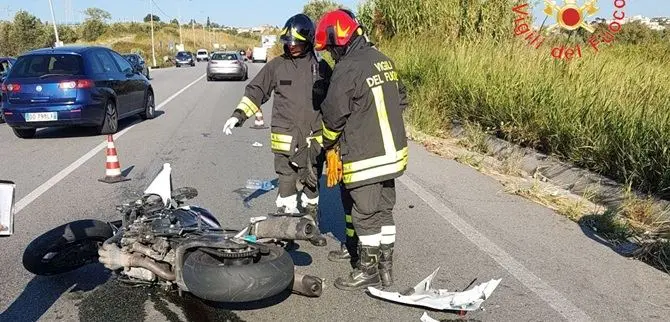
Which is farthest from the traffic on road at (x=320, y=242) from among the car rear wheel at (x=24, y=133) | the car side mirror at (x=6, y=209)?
the car rear wheel at (x=24, y=133)

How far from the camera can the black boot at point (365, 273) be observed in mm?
3936

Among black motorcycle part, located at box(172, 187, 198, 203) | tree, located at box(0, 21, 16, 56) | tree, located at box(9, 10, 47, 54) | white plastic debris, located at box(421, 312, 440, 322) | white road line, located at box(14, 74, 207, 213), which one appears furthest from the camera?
tree, located at box(9, 10, 47, 54)

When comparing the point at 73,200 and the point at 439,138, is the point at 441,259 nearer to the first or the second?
the point at 73,200

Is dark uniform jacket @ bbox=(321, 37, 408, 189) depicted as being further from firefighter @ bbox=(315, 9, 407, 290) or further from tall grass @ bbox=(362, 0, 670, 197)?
tall grass @ bbox=(362, 0, 670, 197)

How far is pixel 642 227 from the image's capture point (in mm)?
5148

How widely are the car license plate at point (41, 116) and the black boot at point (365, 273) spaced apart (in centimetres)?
790

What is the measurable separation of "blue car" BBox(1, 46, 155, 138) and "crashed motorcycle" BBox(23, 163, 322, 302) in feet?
22.2

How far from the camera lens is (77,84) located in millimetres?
10094

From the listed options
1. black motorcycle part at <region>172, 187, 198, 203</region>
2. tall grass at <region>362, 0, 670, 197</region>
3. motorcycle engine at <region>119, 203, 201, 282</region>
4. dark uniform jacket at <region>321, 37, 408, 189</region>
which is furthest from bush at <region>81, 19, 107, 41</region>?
dark uniform jacket at <region>321, 37, 408, 189</region>

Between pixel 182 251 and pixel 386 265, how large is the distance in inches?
55.1

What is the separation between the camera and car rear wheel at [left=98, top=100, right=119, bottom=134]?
10.7 meters

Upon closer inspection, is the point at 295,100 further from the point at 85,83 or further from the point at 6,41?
the point at 6,41

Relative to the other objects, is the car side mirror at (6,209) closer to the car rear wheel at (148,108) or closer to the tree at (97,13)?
the car rear wheel at (148,108)

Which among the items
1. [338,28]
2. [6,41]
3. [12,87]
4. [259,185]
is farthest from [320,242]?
[6,41]
